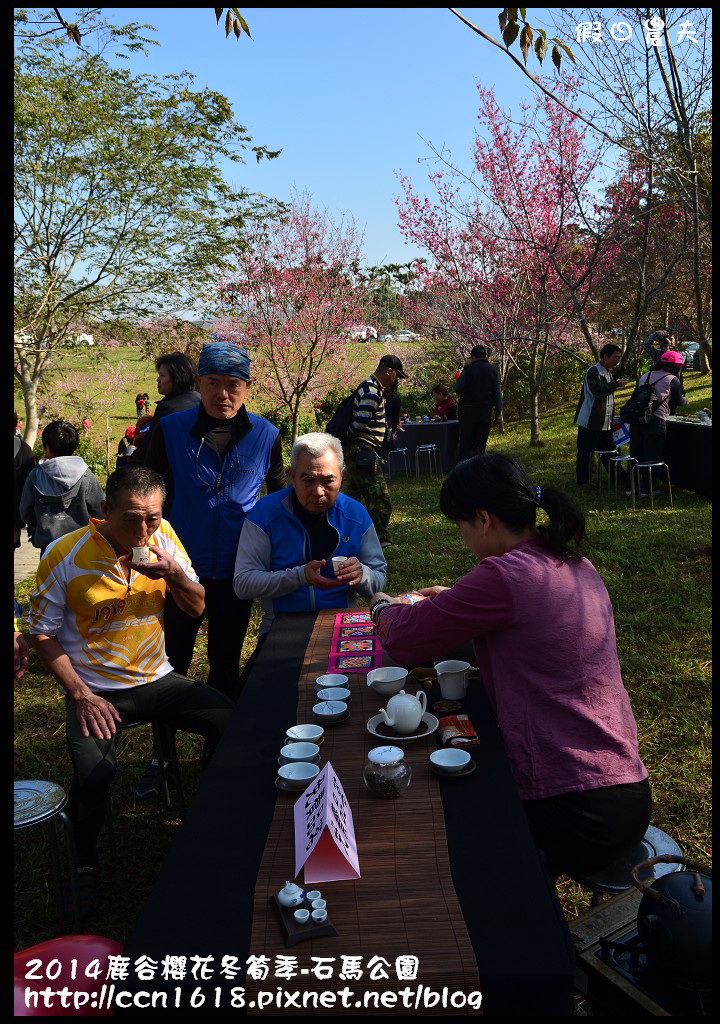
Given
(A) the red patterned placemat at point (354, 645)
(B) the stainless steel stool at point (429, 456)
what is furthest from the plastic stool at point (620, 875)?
(B) the stainless steel stool at point (429, 456)

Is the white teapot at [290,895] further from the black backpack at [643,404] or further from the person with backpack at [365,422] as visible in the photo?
the black backpack at [643,404]

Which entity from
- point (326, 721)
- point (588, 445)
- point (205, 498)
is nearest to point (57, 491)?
point (205, 498)

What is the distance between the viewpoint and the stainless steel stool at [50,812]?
2240 millimetres

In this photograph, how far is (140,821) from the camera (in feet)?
10.3

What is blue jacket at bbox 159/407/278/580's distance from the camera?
3.33 metres

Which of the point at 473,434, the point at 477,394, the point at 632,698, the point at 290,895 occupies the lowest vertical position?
the point at 632,698

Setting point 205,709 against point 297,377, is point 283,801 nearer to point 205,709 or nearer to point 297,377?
point 205,709

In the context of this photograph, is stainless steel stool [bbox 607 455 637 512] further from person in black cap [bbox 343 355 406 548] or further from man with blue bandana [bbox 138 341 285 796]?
man with blue bandana [bbox 138 341 285 796]

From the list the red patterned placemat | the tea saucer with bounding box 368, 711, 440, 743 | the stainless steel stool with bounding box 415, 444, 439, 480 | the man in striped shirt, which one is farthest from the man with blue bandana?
the stainless steel stool with bounding box 415, 444, 439, 480

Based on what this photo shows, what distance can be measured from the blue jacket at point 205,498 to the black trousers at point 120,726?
62cm

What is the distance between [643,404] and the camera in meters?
8.31

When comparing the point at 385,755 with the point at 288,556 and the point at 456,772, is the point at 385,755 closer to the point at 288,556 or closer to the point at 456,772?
the point at 456,772

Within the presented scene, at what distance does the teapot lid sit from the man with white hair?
3.99ft

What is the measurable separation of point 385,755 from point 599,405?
8.29 m
